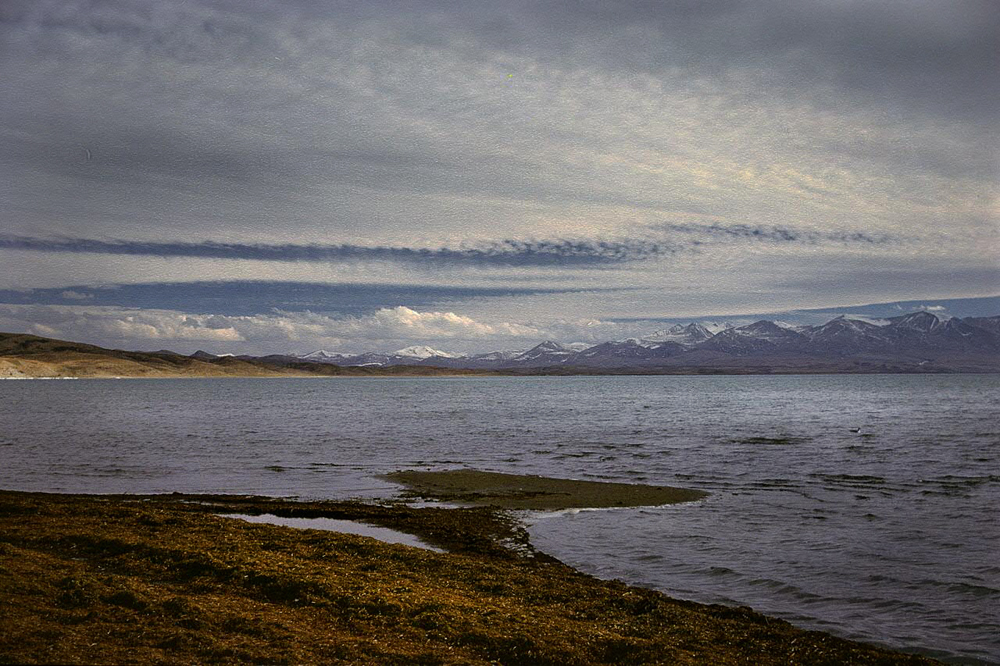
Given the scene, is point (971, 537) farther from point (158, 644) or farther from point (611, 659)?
point (158, 644)

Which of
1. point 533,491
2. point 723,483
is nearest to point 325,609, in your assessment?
point 533,491

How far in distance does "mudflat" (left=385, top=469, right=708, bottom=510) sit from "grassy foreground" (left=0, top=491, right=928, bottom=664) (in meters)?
9.51

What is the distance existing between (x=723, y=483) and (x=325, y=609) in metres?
24.4

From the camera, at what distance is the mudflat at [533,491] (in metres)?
27.4

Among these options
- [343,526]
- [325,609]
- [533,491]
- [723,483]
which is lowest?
[533,491]

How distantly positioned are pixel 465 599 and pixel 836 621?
772cm

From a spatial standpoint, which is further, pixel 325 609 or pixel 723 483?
pixel 723 483

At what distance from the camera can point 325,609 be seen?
12008mm

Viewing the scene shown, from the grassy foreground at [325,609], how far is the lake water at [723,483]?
2.58 meters

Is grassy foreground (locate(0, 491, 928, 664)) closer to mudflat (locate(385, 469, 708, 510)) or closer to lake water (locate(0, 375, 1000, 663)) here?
lake water (locate(0, 375, 1000, 663))

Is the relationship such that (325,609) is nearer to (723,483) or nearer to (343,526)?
(343,526)

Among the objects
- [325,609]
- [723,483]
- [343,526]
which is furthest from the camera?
[723,483]

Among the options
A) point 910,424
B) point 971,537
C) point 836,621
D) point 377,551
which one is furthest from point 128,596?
point 910,424

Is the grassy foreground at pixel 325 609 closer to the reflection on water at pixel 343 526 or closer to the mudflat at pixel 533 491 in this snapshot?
the reflection on water at pixel 343 526
